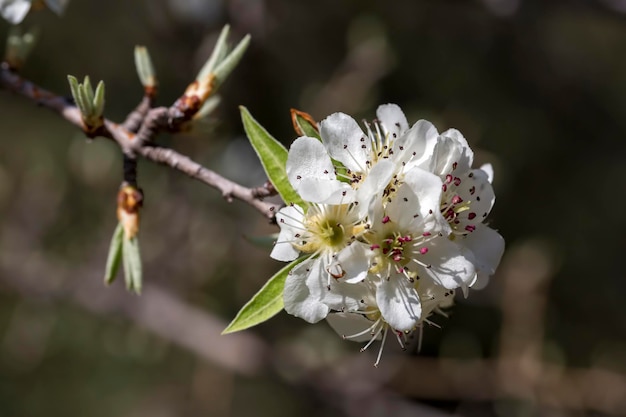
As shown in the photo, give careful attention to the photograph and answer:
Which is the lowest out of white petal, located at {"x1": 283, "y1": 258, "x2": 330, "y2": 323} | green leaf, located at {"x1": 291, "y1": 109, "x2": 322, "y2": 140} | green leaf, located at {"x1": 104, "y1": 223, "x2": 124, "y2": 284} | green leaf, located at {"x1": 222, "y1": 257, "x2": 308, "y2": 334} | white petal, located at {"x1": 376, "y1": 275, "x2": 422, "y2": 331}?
green leaf, located at {"x1": 104, "y1": 223, "x2": 124, "y2": 284}

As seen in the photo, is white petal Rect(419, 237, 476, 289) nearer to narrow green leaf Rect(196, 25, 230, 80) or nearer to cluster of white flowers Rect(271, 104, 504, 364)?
cluster of white flowers Rect(271, 104, 504, 364)

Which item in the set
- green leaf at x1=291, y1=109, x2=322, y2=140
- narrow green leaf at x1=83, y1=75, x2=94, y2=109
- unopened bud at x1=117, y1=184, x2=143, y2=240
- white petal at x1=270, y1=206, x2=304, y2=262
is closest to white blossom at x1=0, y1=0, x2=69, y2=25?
narrow green leaf at x1=83, y1=75, x2=94, y2=109

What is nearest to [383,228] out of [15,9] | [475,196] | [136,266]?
[475,196]

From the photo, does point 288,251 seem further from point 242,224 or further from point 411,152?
point 242,224

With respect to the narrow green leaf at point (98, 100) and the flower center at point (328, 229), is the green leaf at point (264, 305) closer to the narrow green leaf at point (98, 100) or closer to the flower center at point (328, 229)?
the flower center at point (328, 229)

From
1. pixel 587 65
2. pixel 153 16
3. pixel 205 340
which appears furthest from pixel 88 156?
pixel 587 65
